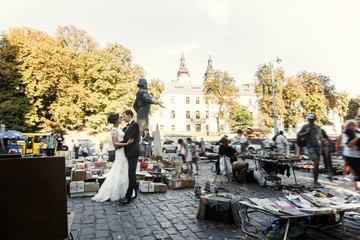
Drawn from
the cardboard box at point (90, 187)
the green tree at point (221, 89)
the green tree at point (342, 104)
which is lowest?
the cardboard box at point (90, 187)

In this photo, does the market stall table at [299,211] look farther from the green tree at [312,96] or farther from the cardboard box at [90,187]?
the green tree at [312,96]

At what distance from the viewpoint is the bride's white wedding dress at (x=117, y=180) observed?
586 centimetres

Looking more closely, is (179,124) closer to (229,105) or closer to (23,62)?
(229,105)

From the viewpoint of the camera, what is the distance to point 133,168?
5602 millimetres

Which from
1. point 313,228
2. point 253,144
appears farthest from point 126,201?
point 253,144

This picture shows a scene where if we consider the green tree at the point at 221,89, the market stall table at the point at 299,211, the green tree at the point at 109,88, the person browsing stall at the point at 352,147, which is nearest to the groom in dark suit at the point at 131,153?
the market stall table at the point at 299,211

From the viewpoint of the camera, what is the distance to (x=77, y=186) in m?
6.34

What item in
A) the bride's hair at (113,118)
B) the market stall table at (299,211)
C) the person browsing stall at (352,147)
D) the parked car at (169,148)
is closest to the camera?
the market stall table at (299,211)

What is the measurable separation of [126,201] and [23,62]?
104ft

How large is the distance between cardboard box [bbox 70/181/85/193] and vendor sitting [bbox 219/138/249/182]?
448 centimetres

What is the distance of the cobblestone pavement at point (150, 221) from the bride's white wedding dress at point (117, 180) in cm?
22

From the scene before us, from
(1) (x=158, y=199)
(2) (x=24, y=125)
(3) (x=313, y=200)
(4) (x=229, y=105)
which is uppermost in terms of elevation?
(4) (x=229, y=105)

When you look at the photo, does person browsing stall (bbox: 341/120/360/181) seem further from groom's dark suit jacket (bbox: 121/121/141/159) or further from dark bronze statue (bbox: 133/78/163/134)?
dark bronze statue (bbox: 133/78/163/134)

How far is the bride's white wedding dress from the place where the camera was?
5855 millimetres
